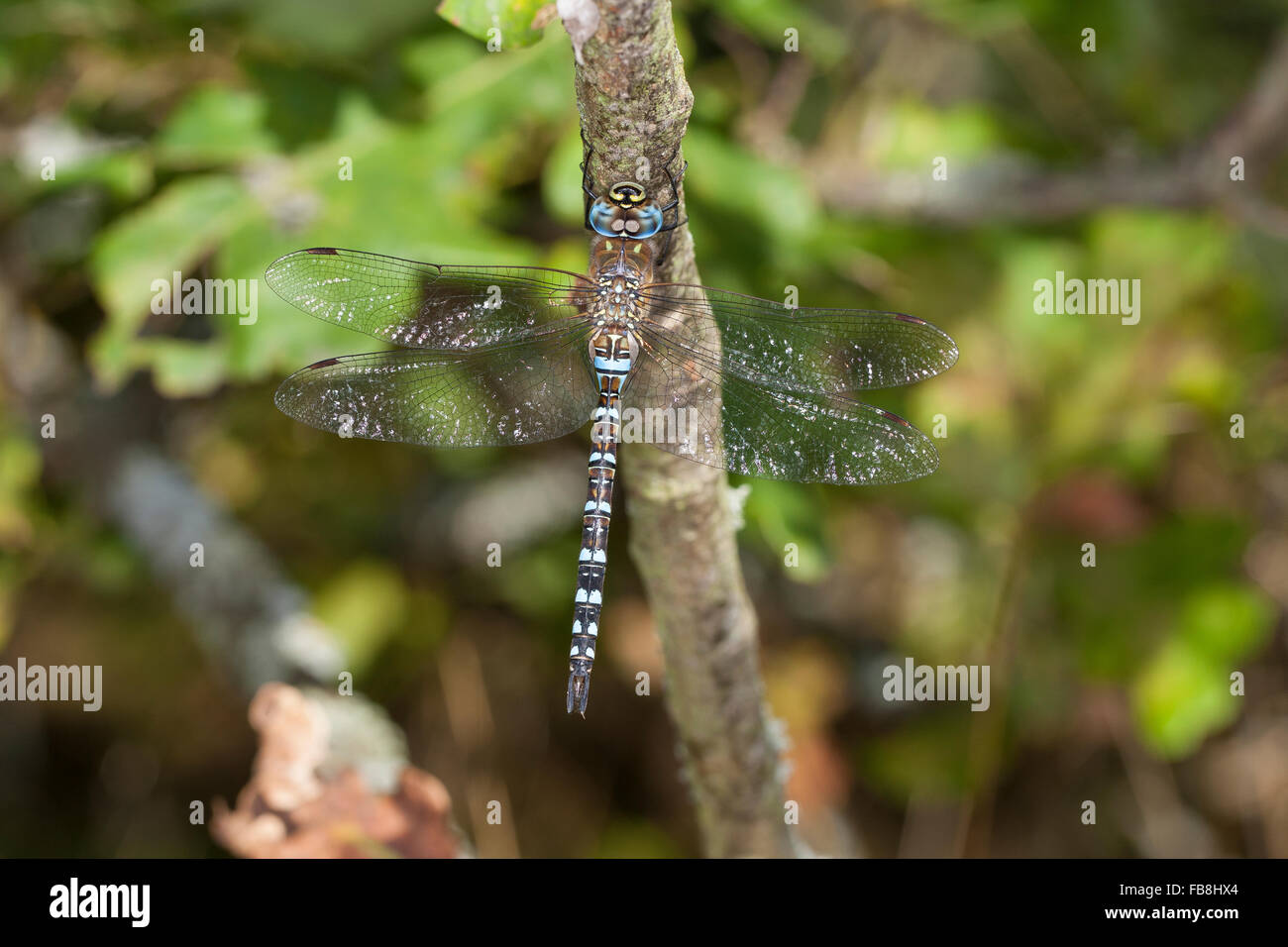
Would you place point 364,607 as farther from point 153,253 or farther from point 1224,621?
point 1224,621

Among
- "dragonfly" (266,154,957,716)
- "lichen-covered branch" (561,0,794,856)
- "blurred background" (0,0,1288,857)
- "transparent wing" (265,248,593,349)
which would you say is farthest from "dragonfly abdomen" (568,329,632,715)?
"blurred background" (0,0,1288,857)

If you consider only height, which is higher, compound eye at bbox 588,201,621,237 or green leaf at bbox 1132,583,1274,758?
compound eye at bbox 588,201,621,237

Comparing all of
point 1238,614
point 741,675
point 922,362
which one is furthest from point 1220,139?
point 741,675

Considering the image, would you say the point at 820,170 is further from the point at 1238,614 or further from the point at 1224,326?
the point at 1238,614

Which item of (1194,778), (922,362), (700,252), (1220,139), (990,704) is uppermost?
(1220,139)

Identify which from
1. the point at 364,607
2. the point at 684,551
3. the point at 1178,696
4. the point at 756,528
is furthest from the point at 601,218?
the point at 1178,696

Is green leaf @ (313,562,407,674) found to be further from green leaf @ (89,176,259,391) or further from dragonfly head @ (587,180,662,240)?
dragonfly head @ (587,180,662,240)
